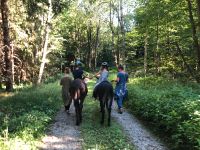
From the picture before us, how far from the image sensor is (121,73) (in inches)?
651

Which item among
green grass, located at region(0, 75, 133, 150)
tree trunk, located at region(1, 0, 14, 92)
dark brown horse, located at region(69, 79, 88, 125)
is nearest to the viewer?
green grass, located at region(0, 75, 133, 150)

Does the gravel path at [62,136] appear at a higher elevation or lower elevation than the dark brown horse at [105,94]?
lower

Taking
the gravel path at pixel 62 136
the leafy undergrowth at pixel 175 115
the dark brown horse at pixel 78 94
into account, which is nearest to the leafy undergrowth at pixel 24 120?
the gravel path at pixel 62 136

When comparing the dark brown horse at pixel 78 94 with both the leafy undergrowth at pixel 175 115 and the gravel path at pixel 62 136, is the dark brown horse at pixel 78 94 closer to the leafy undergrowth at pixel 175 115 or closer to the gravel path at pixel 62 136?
the gravel path at pixel 62 136

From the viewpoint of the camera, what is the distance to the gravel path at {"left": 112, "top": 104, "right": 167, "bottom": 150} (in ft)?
35.4

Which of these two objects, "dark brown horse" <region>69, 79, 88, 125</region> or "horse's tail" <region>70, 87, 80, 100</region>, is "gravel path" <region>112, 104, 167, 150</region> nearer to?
"dark brown horse" <region>69, 79, 88, 125</region>

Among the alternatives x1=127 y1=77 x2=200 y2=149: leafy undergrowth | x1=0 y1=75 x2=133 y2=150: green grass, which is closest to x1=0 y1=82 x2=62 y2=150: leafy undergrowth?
x1=0 y1=75 x2=133 y2=150: green grass

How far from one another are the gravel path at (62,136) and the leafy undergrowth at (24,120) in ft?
0.99

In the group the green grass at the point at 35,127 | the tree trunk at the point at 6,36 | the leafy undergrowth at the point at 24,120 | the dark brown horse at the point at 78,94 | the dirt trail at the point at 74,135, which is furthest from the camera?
the tree trunk at the point at 6,36

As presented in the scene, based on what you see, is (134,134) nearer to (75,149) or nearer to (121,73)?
(75,149)

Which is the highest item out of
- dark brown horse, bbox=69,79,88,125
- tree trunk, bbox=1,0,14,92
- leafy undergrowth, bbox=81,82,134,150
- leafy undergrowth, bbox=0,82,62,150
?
tree trunk, bbox=1,0,14,92

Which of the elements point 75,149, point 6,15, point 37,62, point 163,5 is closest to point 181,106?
point 75,149

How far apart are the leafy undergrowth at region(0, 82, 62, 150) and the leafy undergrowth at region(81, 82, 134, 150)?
4.92 ft

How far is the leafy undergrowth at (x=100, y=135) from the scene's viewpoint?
10.4m
